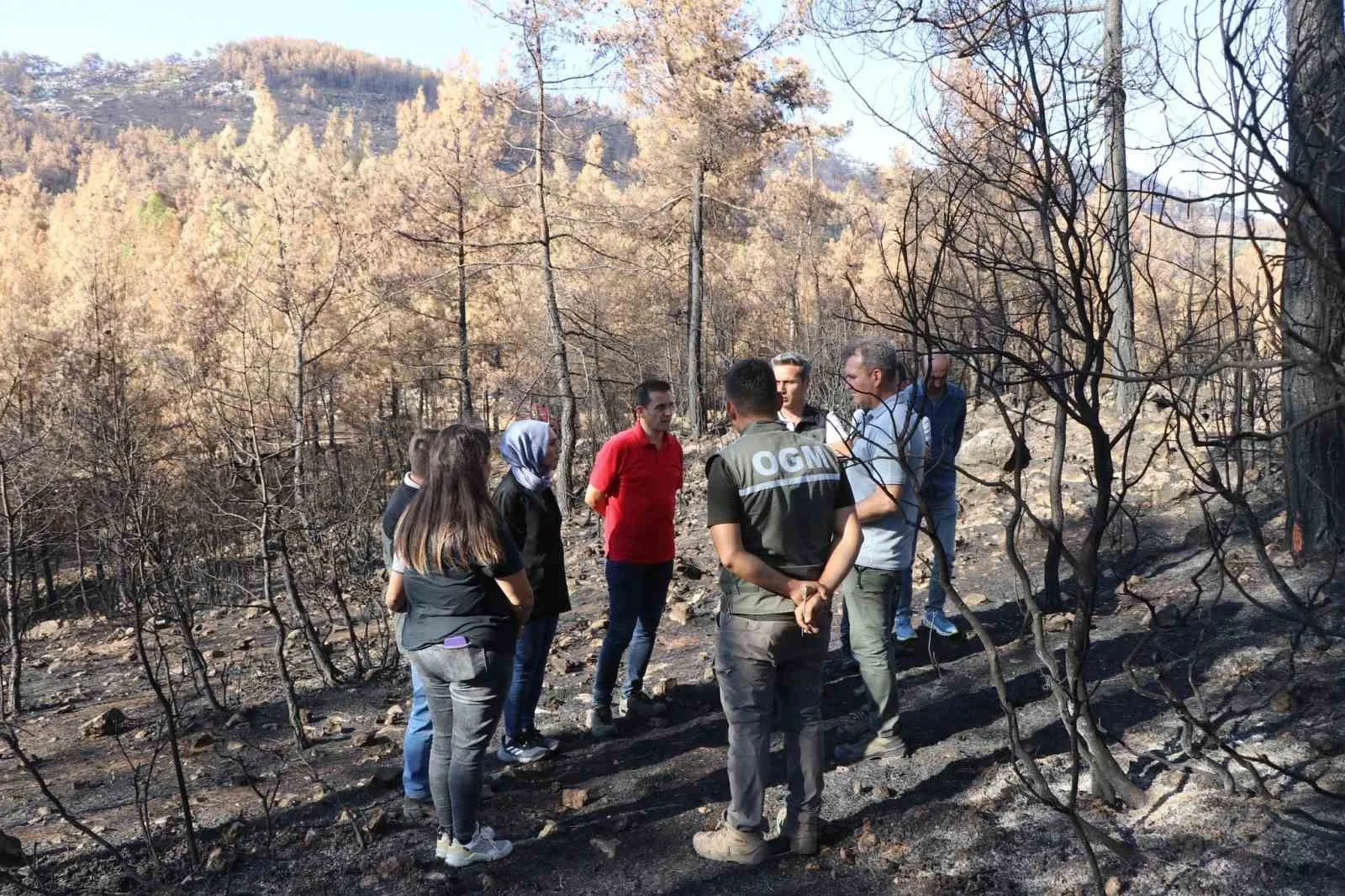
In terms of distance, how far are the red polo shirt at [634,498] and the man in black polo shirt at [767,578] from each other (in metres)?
1.21

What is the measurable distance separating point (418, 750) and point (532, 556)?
863 millimetres

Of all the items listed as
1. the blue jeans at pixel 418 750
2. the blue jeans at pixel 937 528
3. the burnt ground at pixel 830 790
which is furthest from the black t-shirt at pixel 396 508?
the blue jeans at pixel 937 528

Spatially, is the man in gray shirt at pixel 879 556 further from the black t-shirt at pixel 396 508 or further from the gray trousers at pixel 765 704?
the black t-shirt at pixel 396 508

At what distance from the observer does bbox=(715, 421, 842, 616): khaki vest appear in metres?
2.90

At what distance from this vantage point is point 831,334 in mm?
17359

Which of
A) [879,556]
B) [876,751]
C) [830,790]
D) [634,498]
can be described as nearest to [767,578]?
[879,556]

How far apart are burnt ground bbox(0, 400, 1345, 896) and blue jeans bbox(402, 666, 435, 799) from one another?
126mm

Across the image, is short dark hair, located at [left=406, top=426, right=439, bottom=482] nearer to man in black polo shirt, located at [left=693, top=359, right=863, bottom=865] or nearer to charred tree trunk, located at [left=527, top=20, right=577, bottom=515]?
man in black polo shirt, located at [left=693, top=359, right=863, bottom=865]

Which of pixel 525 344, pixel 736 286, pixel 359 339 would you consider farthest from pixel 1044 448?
pixel 359 339

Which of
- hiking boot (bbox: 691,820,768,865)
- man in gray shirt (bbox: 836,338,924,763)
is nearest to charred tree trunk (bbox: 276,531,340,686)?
hiking boot (bbox: 691,820,768,865)

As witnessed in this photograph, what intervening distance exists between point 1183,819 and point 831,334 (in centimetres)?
1484

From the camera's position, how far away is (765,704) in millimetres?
2957

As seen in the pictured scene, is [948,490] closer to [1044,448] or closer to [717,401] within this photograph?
[1044,448]

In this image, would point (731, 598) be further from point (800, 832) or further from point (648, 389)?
point (648, 389)
